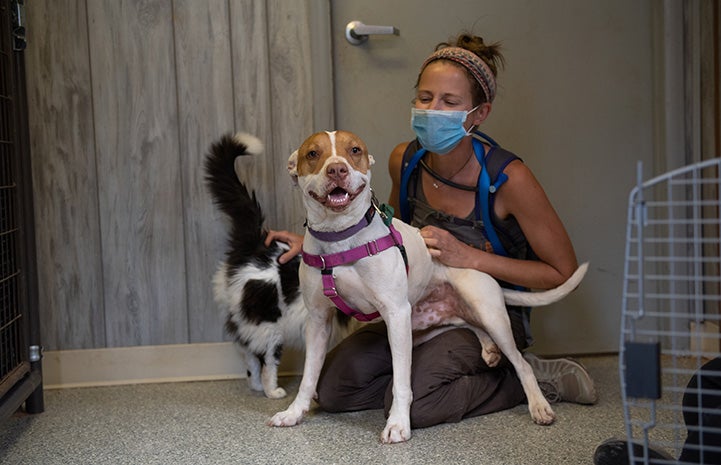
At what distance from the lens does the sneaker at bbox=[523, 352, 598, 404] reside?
2.35m

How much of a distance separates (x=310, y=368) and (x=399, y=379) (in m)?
0.29

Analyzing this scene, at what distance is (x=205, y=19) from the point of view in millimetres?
2781

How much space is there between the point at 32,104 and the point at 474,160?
1519 mm

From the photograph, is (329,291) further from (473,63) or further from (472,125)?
(473,63)

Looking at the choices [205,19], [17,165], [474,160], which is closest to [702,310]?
[474,160]

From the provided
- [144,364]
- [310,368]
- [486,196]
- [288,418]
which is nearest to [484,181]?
[486,196]

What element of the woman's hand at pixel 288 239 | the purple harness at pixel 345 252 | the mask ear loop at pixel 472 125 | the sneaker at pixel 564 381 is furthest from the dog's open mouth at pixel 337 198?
the sneaker at pixel 564 381

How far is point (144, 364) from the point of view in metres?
2.87

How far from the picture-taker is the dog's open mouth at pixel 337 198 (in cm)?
197

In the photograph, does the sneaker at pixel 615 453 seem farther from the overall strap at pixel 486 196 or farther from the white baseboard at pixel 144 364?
the white baseboard at pixel 144 364

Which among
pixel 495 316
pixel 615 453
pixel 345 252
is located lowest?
pixel 615 453

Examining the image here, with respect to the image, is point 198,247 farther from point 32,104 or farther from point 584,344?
point 584,344

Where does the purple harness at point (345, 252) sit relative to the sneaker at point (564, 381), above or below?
above

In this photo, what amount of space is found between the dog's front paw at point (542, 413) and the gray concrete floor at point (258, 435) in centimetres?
2
